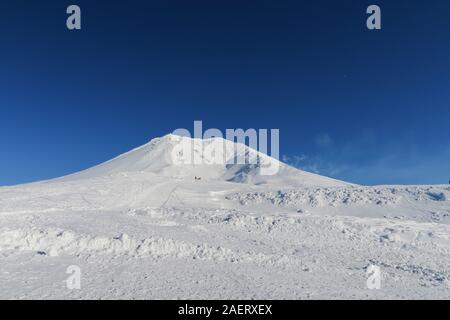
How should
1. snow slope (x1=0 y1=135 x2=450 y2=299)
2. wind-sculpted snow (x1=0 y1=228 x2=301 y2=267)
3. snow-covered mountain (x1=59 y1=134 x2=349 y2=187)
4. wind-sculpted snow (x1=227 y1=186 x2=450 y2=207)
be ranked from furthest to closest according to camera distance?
snow-covered mountain (x1=59 y1=134 x2=349 y2=187), wind-sculpted snow (x1=227 y1=186 x2=450 y2=207), wind-sculpted snow (x1=0 y1=228 x2=301 y2=267), snow slope (x1=0 y1=135 x2=450 y2=299)

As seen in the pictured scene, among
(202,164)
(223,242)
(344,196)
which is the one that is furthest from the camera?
(202,164)

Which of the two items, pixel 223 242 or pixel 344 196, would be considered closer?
pixel 223 242

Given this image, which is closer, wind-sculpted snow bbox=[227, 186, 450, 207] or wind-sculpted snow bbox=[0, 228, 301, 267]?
wind-sculpted snow bbox=[0, 228, 301, 267]

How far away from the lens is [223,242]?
67.3 ft

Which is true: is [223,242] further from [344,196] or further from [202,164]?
[202,164]

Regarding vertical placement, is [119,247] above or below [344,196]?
below

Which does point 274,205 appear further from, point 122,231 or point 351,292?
point 351,292

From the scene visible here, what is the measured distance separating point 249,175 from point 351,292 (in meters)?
76.3

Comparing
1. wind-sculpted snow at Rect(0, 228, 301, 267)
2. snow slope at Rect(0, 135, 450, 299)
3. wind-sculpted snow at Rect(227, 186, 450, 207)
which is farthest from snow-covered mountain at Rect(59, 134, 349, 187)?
wind-sculpted snow at Rect(0, 228, 301, 267)

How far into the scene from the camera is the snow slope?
13492mm

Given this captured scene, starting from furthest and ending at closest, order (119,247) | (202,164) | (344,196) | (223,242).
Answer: (202,164), (344,196), (223,242), (119,247)

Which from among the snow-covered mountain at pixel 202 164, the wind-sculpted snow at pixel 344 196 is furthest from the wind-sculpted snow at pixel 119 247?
the snow-covered mountain at pixel 202 164

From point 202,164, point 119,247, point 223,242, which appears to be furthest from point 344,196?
point 202,164

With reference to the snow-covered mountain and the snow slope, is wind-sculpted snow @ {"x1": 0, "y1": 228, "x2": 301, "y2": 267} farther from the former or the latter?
the snow-covered mountain
